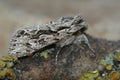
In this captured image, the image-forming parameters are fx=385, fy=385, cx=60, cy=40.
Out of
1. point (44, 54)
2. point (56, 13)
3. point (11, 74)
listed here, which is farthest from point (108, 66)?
point (56, 13)

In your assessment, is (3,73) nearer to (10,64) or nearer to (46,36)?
(10,64)

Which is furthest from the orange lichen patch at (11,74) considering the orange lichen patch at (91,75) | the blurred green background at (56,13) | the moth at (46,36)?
the blurred green background at (56,13)

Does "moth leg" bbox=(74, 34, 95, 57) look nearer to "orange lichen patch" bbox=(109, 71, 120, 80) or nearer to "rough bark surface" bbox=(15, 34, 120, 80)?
"rough bark surface" bbox=(15, 34, 120, 80)

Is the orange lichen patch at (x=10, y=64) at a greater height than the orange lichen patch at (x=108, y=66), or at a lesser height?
greater

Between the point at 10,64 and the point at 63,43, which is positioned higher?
the point at 63,43

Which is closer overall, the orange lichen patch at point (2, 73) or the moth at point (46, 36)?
the orange lichen patch at point (2, 73)

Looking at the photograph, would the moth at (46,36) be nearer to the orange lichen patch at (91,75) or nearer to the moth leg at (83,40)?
the moth leg at (83,40)
